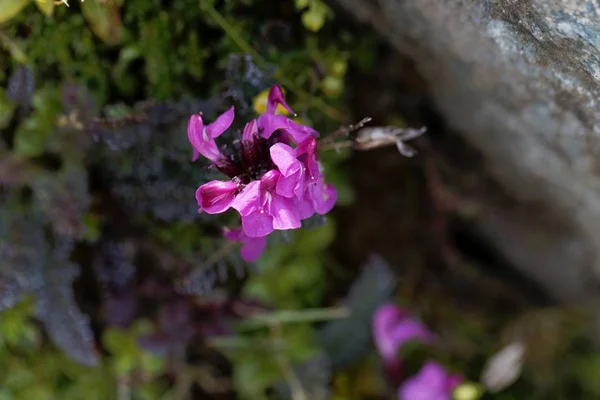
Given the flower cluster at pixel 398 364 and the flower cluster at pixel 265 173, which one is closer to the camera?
the flower cluster at pixel 265 173

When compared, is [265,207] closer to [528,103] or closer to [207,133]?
[207,133]

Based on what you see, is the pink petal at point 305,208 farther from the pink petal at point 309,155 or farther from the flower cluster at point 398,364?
the flower cluster at point 398,364

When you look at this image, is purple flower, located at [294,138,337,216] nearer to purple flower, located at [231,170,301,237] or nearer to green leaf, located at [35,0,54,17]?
purple flower, located at [231,170,301,237]

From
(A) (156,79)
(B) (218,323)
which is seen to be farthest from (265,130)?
(B) (218,323)

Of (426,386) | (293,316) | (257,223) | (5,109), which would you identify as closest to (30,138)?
(5,109)

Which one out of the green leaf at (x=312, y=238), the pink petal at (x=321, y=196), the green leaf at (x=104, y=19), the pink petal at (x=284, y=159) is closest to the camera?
the pink petal at (x=284, y=159)

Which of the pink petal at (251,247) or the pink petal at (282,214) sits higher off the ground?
the pink petal at (282,214)

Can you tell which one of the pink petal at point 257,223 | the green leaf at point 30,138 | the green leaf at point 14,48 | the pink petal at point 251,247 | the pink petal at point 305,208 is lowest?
the green leaf at point 30,138

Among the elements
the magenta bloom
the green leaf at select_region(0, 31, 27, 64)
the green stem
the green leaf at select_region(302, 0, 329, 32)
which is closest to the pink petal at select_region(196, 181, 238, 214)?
the green leaf at select_region(302, 0, 329, 32)

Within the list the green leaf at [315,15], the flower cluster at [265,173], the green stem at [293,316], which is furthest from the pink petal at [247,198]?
the green stem at [293,316]
